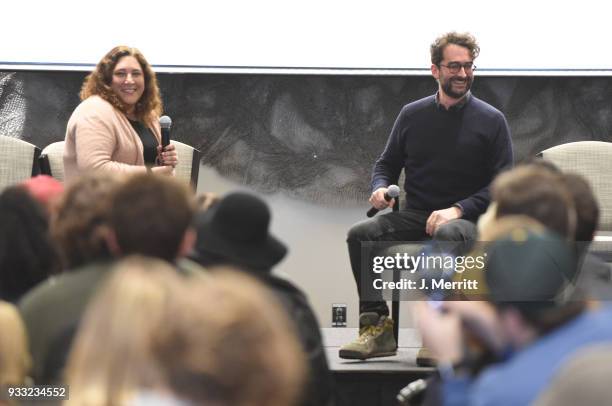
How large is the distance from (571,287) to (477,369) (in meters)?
0.39

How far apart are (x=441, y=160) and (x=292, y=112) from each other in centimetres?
133

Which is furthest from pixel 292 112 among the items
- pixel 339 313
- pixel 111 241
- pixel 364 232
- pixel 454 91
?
pixel 111 241

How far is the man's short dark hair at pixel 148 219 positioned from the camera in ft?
6.06

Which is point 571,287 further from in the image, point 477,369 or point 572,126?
point 572,126

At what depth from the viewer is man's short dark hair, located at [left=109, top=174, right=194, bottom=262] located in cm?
185

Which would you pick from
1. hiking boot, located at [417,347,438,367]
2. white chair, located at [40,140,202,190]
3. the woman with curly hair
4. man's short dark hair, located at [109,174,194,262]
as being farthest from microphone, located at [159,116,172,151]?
man's short dark hair, located at [109,174,194,262]

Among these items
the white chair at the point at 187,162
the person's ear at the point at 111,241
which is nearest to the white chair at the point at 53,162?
the white chair at the point at 187,162

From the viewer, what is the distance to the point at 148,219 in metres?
1.86

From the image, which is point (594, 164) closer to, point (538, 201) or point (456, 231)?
point (456, 231)

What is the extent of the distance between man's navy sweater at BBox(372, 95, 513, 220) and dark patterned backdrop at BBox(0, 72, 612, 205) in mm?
1042

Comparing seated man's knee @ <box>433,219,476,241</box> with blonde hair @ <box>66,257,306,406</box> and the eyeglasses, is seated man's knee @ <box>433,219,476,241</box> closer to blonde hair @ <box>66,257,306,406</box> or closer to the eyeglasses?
the eyeglasses

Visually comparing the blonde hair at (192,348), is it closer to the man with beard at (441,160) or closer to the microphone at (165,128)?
the microphone at (165,128)

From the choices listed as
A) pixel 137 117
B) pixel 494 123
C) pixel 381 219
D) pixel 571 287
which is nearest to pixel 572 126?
pixel 494 123

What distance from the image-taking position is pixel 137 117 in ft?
13.2
